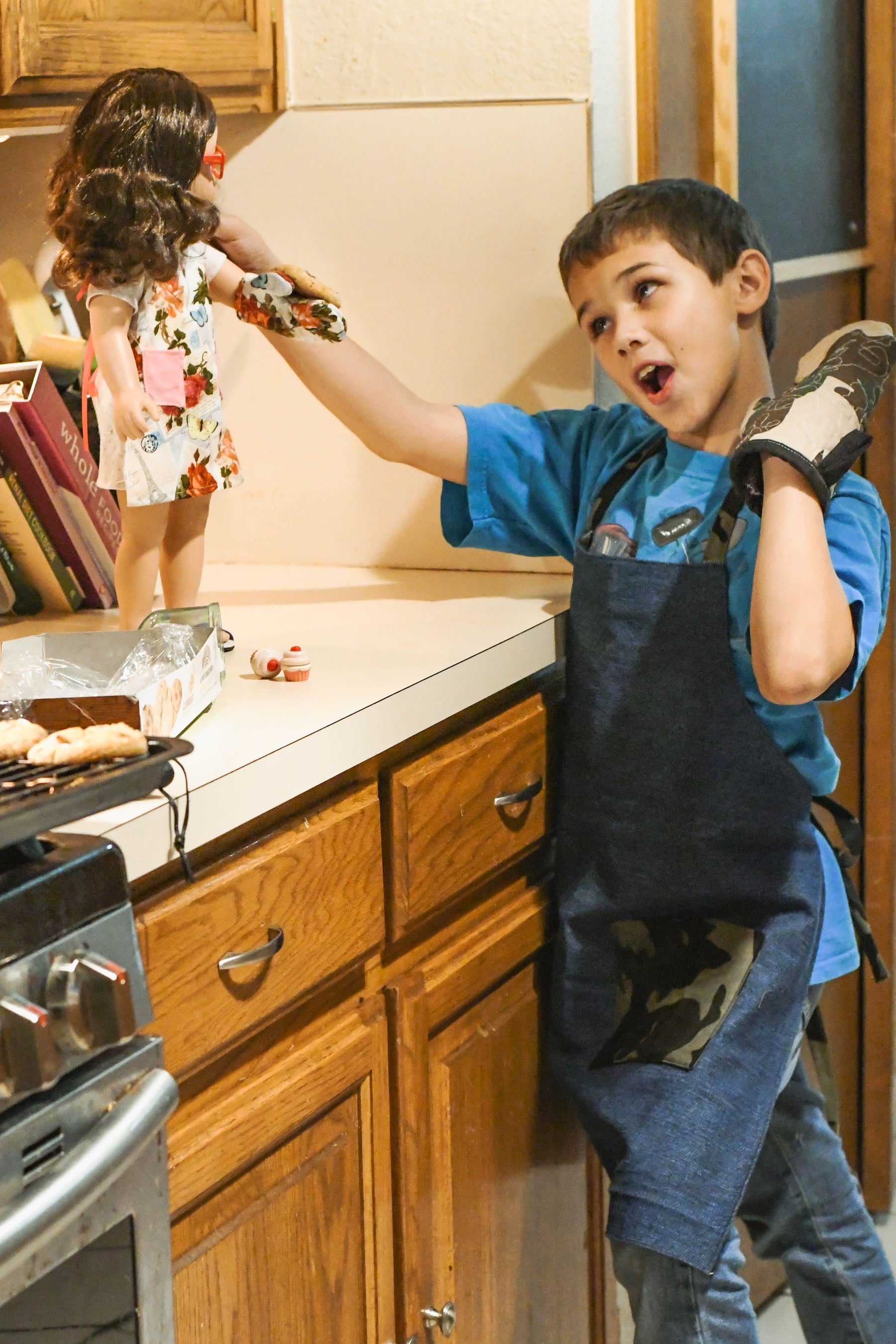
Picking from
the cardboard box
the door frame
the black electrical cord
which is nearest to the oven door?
the black electrical cord

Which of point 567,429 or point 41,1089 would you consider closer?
point 41,1089

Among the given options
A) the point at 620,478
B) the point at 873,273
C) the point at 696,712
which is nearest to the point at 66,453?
the point at 620,478

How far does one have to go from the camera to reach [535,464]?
1352 mm

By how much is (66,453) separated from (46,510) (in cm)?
6

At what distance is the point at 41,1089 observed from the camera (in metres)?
0.69

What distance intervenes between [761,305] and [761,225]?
41cm

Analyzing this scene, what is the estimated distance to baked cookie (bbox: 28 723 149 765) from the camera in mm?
738

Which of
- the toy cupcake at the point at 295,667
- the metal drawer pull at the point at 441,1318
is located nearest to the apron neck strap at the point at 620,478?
the toy cupcake at the point at 295,667

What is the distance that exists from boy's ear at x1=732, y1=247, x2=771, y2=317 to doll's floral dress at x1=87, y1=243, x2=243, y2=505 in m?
0.46

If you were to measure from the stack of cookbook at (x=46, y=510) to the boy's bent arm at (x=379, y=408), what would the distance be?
0.22 metres

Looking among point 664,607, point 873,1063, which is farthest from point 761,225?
point 873,1063

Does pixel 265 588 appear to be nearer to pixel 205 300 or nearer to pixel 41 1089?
pixel 205 300

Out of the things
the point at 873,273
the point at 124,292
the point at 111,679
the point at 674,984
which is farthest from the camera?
the point at 873,273

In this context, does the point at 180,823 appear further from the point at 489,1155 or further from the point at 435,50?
the point at 435,50
